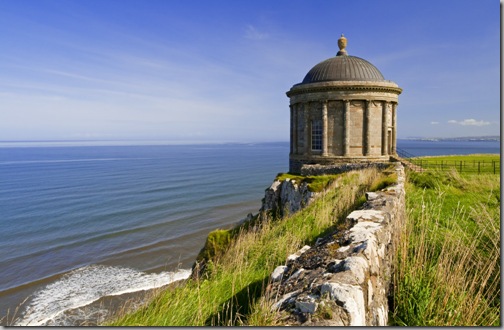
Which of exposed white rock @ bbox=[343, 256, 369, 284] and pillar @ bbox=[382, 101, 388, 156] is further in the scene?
pillar @ bbox=[382, 101, 388, 156]

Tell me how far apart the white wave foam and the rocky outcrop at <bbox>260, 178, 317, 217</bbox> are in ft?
19.1

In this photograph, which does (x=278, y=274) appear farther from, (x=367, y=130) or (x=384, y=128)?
(x=384, y=128)

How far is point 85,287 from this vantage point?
17.0m

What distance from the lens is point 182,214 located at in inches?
1208

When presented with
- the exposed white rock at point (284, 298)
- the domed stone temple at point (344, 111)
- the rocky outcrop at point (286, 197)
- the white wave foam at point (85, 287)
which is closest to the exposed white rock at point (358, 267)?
the exposed white rock at point (284, 298)

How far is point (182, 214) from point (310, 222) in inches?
933

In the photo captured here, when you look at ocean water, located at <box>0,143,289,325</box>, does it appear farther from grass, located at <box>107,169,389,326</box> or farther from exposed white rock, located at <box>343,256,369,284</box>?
exposed white rock, located at <box>343,256,369,284</box>

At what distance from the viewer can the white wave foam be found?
14657mm

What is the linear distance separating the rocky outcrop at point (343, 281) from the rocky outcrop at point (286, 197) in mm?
10476

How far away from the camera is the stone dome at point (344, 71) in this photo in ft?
77.4

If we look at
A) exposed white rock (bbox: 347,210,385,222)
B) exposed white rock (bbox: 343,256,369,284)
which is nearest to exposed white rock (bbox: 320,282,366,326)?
exposed white rock (bbox: 343,256,369,284)

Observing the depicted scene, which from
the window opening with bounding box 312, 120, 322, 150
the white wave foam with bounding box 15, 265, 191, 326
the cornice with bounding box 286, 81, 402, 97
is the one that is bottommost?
the white wave foam with bounding box 15, 265, 191, 326

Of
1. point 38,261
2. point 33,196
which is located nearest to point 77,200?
point 33,196

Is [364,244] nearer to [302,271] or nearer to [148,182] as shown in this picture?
[302,271]
